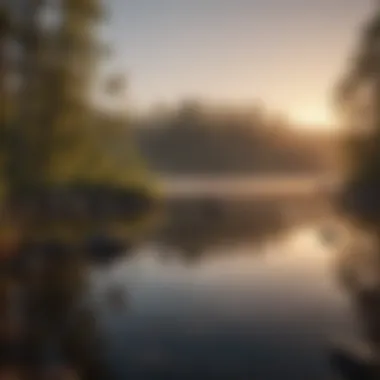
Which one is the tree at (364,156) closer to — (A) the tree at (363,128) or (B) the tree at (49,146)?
(A) the tree at (363,128)

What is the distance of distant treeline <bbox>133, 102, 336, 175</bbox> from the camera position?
1.66 meters

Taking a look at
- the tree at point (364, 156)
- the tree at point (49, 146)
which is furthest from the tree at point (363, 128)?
the tree at point (49, 146)

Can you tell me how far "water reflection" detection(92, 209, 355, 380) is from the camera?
152 centimetres

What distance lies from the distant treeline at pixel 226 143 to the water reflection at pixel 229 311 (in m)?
0.18

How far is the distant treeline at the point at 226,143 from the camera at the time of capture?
166 centimetres

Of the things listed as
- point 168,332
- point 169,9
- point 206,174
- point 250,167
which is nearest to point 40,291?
point 168,332

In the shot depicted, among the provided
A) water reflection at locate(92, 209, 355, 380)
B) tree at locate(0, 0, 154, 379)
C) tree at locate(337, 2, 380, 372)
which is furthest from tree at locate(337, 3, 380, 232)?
tree at locate(0, 0, 154, 379)

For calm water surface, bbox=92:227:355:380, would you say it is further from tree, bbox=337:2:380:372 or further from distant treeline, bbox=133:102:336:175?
distant treeline, bbox=133:102:336:175

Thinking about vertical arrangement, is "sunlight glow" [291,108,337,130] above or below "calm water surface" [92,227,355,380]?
above

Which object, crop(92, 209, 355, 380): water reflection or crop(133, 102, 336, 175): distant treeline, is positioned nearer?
crop(92, 209, 355, 380): water reflection

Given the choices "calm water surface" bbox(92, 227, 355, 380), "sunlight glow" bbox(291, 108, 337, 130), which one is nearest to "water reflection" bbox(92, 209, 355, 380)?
"calm water surface" bbox(92, 227, 355, 380)

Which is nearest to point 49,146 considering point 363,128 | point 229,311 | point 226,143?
point 226,143

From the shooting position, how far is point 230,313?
5.28 feet

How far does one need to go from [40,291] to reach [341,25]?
100 centimetres
